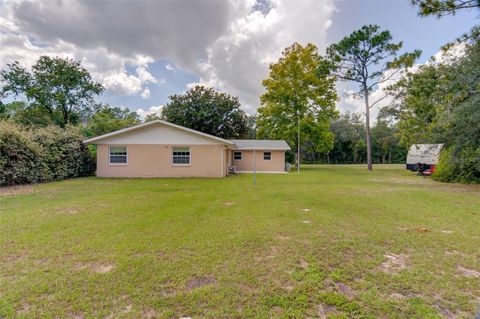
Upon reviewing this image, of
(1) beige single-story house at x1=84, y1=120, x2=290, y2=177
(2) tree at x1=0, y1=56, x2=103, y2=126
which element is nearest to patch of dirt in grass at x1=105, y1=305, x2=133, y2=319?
(1) beige single-story house at x1=84, y1=120, x2=290, y2=177

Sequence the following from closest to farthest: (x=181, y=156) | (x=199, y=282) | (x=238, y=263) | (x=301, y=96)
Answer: (x=199, y=282) → (x=238, y=263) → (x=181, y=156) → (x=301, y=96)

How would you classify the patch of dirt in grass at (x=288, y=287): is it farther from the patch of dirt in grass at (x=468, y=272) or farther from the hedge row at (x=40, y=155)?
the hedge row at (x=40, y=155)

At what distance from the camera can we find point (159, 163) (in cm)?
1583

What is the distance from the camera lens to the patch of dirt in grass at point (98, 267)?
318 cm

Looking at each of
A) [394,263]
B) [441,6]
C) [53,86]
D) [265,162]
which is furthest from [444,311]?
[53,86]

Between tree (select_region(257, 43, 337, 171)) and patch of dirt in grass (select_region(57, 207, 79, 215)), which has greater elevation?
tree (select_region(257, 43, 337, 171))

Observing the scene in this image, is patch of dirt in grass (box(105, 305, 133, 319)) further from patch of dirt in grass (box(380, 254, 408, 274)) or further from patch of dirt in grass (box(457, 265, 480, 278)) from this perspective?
patch of dirt in grass (box(457, 265, 480, 278))

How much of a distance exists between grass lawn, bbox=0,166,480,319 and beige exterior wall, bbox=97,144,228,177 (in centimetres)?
918

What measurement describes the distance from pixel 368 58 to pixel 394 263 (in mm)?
22562

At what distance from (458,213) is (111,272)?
27.2 ft

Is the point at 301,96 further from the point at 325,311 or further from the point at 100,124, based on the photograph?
the point at 100,124

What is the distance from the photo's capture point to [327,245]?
4.06 m

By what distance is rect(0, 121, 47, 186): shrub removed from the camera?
10.6 m

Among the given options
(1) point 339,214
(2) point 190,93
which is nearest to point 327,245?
(1) point 339,214
